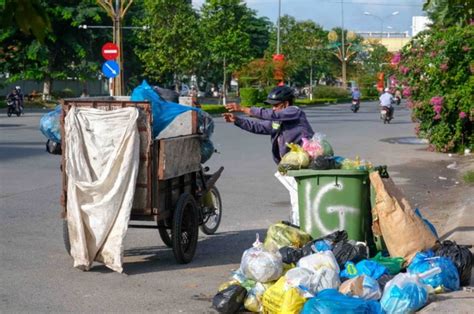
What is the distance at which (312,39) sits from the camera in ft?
247

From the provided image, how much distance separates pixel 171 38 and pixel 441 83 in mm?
34594

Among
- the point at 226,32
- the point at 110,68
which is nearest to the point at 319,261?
the point at 110,68

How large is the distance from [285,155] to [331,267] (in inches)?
72.5

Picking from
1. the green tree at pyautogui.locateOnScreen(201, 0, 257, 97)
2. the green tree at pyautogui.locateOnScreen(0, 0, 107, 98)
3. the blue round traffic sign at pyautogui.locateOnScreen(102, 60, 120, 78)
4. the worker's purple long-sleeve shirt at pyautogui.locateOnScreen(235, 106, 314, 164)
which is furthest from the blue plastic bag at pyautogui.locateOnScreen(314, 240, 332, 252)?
the green tree at pyautogui.locateOnScreen(201, 0, 257, 97)

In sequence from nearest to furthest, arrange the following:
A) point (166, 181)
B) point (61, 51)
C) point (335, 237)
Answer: point (335, 237) < point (166, 181) < point (61, 51)

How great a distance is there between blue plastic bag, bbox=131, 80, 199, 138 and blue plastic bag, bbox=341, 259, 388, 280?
8.00ft

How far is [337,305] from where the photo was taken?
234 inches

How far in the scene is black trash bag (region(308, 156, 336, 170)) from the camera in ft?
25.8

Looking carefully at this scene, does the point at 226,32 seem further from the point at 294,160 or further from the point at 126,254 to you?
the point at 294,160

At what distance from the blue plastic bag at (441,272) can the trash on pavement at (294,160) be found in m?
1.51

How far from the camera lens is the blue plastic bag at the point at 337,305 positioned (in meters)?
5.94

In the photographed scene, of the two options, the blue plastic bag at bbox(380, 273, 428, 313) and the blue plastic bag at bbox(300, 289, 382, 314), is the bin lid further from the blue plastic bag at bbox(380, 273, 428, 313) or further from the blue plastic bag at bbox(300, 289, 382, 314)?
the blue plastic bag at bbox(300, 289, 382, 314)

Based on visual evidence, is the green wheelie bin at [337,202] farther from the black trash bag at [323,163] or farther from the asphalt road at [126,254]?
the asphalt road at [126,254]

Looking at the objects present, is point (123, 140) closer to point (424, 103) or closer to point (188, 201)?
point (188, 201)
